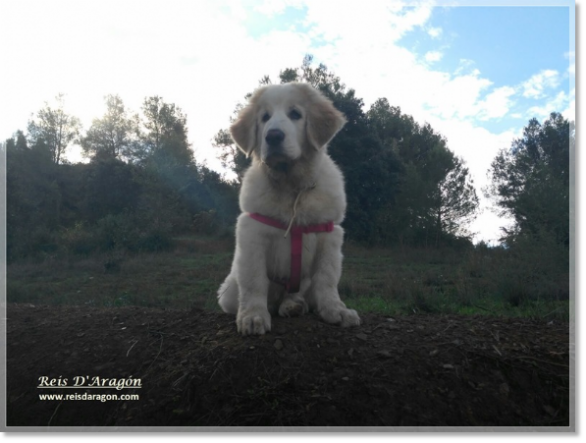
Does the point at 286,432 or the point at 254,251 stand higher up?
the point at 254,251

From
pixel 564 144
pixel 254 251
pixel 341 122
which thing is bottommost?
pixel 254 251

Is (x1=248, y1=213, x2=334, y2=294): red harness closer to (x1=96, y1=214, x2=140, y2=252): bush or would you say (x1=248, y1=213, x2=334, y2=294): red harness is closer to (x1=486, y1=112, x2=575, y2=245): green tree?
(x1=486, y1=112, x2=575, y2=245): green tree

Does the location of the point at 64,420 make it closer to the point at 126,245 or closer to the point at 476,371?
the point at 476,371

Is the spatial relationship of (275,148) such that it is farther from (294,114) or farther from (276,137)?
(294,114)

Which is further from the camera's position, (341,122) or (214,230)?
(214,230)

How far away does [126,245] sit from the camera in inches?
560

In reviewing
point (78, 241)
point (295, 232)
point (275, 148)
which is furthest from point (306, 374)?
point (78, 241)

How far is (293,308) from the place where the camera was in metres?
3.47

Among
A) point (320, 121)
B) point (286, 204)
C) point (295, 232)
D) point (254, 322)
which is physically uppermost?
point (320, 121)

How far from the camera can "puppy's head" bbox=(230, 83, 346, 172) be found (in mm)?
3383

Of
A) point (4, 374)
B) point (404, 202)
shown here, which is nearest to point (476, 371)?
point (4, 374)

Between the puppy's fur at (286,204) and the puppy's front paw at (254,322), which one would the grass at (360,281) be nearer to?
the puppy's fur at (286,204)

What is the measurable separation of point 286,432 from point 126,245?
13.3 m

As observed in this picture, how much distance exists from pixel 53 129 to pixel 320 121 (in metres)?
13.7
